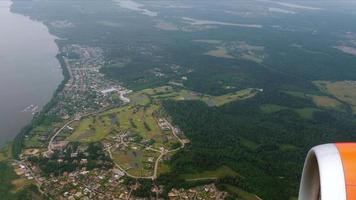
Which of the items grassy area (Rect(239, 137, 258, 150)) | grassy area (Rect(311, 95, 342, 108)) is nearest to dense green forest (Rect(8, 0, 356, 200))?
grassy area (Rect(239, 137, 258, 150))

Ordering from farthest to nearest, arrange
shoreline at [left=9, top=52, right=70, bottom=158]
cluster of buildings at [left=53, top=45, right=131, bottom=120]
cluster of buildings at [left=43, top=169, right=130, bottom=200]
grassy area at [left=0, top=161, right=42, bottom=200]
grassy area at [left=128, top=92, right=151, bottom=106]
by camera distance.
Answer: grassy area at [left=128, top=92, right=151, bottom=106], cluster of buildings at [left=53, top=45, right=131, bottom=120], shoreline at [left=9, top=52, right=70, bottom=158], cluster of buildings at [left=43, top=169, right=130, bottom=200], grassy area at [left=0, top=161, right=42, bottom=200]

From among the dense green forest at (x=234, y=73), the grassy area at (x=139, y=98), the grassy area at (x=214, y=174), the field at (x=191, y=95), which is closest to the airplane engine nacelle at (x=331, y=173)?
the dense green forest at (x=234, y=73)

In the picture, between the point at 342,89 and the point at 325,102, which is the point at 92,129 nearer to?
the point at 325,102

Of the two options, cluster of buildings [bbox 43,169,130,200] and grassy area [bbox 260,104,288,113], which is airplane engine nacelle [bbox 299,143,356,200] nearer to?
cluster of buildings [bbox 43,169,130,200]

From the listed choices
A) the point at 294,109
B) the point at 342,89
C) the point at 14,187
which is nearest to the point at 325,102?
the point at 294,109

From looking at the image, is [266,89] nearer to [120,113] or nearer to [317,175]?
[120,113]

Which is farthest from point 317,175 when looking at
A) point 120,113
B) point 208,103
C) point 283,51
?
point 283,51
